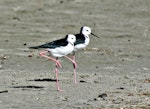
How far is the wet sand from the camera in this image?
1230cm

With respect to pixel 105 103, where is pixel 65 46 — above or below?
above

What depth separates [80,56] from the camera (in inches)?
717

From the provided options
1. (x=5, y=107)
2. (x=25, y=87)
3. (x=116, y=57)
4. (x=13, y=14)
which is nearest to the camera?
(x=5, y=107)

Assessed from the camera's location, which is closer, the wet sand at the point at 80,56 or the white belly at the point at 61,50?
the wet sand at the point at 80,56

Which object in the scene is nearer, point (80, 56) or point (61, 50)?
point (61, 50)

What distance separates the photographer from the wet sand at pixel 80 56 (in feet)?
40.4

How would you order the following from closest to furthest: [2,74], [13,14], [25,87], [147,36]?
1. [25,87]
2. [2,74]
3. [147,36]
4. [13,14]

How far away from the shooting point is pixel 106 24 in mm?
24438

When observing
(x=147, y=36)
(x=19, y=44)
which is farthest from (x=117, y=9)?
(x=19, y=44)

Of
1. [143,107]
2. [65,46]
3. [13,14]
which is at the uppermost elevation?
[13,14]

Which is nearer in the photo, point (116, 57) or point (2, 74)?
point (2, 74)

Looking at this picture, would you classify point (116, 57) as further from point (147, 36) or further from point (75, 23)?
point (75, 23)

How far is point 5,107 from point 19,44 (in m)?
8.67

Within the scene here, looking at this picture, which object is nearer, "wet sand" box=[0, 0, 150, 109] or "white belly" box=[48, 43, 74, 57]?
"wet sand" box=[0, 0, 150, 109]
